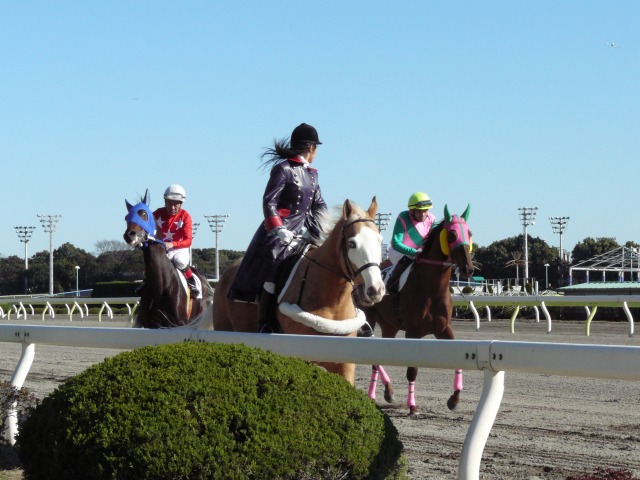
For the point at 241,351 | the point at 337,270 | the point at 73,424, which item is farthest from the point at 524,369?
the point at 337,270

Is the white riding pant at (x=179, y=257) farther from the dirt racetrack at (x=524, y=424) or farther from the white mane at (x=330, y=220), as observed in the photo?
the white mane at (x=330, y=220)

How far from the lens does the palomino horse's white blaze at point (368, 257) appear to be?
18.7 ft

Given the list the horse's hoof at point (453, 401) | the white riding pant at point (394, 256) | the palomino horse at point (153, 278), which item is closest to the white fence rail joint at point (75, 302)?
the white riding pant at point (394, 256)

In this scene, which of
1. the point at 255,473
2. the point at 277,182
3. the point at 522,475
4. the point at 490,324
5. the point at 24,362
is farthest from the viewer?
the point at 490,324

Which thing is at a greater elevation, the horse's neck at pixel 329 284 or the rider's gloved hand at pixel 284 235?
the rider's gloved hand at pixel 284 235

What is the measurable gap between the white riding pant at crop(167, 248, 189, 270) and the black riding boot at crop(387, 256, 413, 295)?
2130mm

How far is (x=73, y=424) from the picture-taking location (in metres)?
3.39

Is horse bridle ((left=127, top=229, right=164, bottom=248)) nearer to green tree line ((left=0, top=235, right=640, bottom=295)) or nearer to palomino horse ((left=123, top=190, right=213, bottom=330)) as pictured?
palomino horse ((left=123, top=190, right=213, bottom=330))

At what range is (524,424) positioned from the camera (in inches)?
266

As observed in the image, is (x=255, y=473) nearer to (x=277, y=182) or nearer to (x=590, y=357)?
(x=590, y=357)

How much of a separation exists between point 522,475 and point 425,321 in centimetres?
380

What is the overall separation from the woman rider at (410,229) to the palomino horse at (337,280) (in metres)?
2.87

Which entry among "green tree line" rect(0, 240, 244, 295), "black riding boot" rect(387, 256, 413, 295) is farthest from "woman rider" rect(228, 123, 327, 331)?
"green tree line" rect(0, 240, 244, 295)

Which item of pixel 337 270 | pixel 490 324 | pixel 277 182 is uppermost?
pixel 277 182
